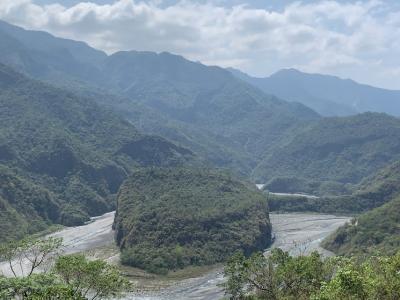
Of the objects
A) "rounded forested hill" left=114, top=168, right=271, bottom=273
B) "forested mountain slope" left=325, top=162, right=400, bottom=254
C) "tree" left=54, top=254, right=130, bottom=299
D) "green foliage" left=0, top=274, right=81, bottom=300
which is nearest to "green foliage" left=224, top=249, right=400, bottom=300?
"tree" left=54, top=254, right=130, bottom=299

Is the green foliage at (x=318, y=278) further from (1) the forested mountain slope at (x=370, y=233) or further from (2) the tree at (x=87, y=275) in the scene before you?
(1) the forested mountain slope at (x=370, y=233)

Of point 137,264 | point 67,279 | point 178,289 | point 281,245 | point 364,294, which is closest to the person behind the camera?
point 364,294

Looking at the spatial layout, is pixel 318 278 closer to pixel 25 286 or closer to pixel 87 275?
pixel 87 275

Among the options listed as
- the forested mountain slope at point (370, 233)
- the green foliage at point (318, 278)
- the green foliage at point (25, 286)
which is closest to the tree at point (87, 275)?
the green foliage at point (25, 286)

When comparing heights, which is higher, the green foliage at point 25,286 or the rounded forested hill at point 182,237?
the green foliage at point 25,286

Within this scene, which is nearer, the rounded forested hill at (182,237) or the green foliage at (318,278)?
the green foliage at (318,278)

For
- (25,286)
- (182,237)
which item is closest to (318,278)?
(25,286)

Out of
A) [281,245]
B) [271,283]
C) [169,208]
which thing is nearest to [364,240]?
[281,245]

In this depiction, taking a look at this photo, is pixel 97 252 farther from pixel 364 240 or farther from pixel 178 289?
pixel 364 240
